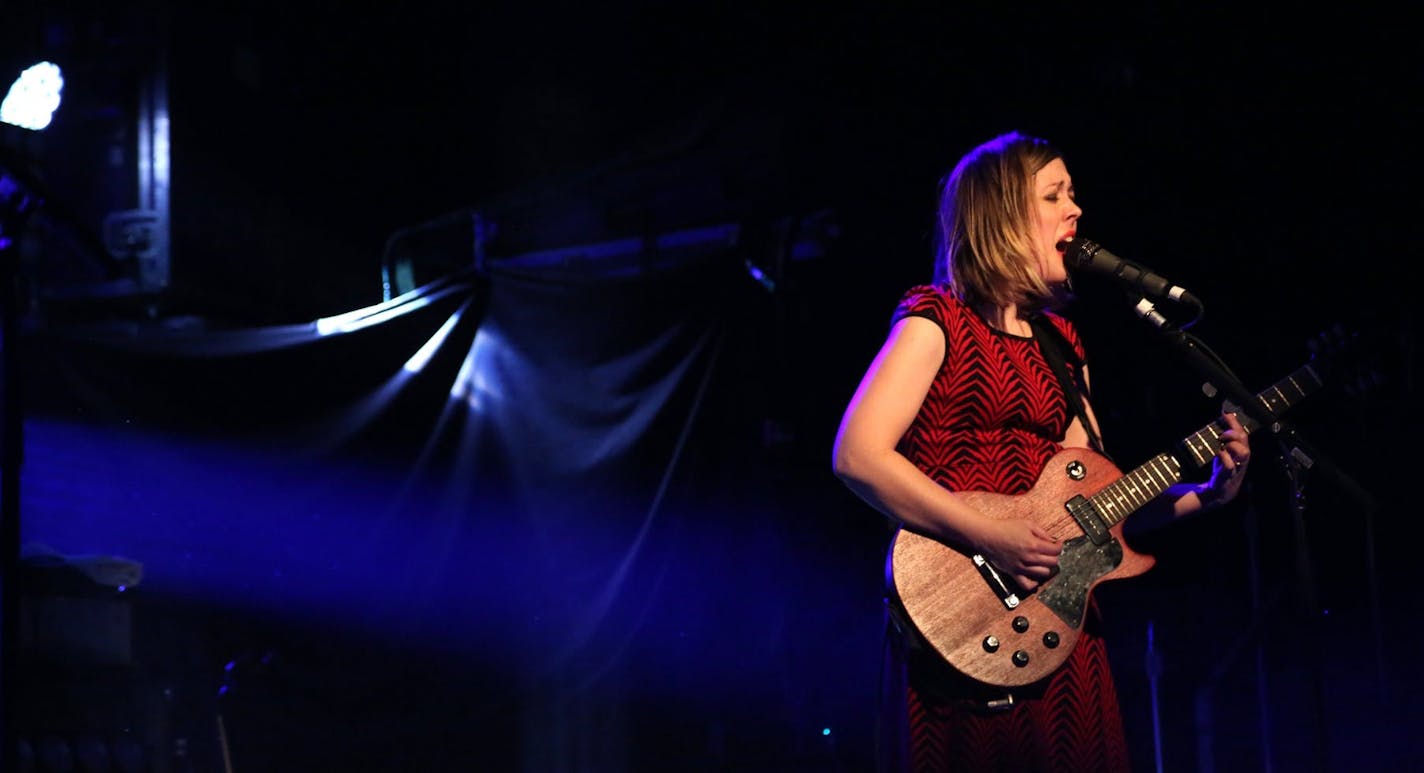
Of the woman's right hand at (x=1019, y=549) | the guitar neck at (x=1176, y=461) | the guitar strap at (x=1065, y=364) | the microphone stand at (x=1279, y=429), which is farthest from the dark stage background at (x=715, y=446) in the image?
the woman's right hand at (x=1019, y=549)

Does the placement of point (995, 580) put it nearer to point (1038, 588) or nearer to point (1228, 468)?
point (1038, 588)

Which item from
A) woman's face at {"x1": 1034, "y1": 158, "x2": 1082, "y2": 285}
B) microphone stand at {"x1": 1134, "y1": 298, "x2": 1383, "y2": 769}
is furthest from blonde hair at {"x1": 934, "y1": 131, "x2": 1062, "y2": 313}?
microphone stand at {"x1": 1134, "y1": 298, "x2": 1383, "y2": 769}

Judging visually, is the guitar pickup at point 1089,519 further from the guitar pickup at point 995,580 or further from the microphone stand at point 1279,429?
the microphone stand at point 1279,429

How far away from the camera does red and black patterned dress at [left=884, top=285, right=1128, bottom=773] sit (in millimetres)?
2520

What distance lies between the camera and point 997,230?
282cm

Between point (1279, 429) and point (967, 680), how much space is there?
1.15 m

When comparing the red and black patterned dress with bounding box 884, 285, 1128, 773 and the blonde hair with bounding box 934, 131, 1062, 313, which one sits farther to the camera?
the blonde hair with bounding box 934, 131, 1062, 313

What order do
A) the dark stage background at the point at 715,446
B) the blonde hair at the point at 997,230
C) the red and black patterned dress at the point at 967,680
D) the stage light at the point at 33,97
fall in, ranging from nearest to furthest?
the red and black patterned dress at the point at 967,680, the blonde hair at the point at 997,230, the stage light at the point at 33,97, the dark stage background at the point at 715,446

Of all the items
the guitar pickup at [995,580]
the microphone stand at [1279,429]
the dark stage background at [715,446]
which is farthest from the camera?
the dark stage background at [715,446]

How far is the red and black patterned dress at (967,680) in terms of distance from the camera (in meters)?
2.52

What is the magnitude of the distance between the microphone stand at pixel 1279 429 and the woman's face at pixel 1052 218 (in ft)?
0.86

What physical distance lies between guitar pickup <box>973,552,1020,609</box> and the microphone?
0.70m

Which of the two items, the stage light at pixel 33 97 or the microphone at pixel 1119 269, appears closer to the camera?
the microphone at pixel 1119 269

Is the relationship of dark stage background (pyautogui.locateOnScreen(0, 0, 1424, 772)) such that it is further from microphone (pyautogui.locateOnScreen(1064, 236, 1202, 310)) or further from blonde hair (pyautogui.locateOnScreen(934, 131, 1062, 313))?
blonde hair (pyautogui.locateOnScreen(934, 131, 1062, 313))
